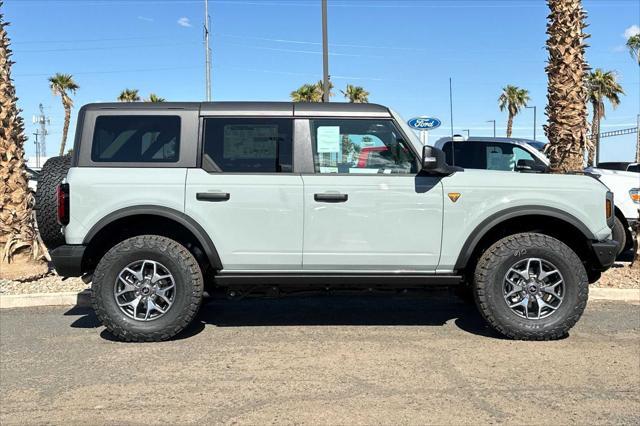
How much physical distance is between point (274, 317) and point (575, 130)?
5615mm

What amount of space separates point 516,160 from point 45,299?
6.95 m

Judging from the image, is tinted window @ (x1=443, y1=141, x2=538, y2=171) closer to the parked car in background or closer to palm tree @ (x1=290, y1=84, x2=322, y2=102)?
the parked car in background

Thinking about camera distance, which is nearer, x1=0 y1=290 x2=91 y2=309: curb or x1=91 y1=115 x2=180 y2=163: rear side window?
x1=91 y1=115 x2=180 y2=163: rear side window

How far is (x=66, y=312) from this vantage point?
19.4 ft

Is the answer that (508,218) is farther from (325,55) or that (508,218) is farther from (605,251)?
(325,55)

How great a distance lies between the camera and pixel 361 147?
485 cm

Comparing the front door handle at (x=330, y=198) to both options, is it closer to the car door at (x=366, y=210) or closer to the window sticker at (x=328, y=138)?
the car door at (x=366, y=210)

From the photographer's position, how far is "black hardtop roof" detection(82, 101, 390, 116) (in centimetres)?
482

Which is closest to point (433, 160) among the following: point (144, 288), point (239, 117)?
point (239, 117)

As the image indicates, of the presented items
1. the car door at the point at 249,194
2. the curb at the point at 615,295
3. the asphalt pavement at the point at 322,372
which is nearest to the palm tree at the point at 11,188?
the asphalt pavement at the point at 322,372

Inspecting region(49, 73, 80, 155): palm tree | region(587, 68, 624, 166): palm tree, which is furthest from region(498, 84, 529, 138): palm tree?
region(49, 73, 80, 155): palm tree

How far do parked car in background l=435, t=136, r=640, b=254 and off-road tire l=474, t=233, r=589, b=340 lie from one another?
12.3 feet

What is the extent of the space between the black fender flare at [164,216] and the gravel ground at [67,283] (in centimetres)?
226

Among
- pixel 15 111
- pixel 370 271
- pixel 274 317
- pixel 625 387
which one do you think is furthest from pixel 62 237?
pixel 625 387
